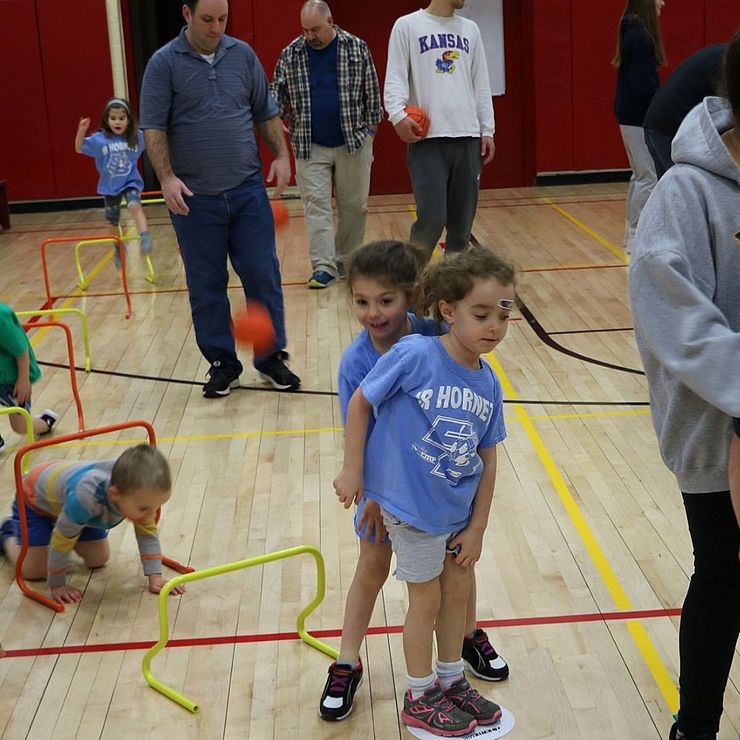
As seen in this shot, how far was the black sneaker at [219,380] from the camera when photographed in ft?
17.6

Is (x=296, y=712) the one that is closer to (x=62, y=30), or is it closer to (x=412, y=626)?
(x=412, y=626)

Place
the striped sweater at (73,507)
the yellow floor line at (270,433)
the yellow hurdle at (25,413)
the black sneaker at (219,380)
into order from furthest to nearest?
the black sneaker at (219,380)
the yellow floor line at (270,433)
the yellow hurdle at (25,413)
the striped sweater at (73,507)

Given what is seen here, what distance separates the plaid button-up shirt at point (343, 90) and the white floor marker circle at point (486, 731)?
5.49m

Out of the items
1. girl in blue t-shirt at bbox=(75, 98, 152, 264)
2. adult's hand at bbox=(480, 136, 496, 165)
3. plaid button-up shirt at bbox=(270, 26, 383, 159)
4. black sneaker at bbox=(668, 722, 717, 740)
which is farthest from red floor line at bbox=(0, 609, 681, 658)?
girl in blue t-shirt at bbox=(75, 98, 152, 264)

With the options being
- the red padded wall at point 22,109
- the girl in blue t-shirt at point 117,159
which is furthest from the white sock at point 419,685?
the red padded wall at point 22,109

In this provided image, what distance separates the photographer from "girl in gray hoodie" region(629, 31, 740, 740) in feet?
6.13

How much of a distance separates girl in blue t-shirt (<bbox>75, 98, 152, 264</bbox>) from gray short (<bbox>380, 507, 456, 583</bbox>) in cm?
626

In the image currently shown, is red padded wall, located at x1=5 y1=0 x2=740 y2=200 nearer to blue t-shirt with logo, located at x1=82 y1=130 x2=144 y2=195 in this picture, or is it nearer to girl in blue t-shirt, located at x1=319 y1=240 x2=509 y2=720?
blue t-shirt with logo, located at x1=82 y1=130 x2=144 y2=195

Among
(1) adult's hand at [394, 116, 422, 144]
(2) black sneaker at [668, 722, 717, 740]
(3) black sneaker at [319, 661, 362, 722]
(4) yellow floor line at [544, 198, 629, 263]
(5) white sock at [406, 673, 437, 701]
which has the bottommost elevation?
(4) yellow floor line at [544, 198, 629, 263]

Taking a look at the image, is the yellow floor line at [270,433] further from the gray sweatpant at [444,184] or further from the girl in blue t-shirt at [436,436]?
the girl in blue t-shirt at [436,436]

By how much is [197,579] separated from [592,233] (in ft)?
22.7

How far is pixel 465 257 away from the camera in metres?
2.39

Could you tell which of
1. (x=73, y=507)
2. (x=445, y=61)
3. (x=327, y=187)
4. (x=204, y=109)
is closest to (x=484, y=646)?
(x=73, y=507)

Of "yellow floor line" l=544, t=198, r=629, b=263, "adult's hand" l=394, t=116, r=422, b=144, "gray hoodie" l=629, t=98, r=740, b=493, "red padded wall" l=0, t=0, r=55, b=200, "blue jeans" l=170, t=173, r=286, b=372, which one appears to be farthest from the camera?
"red padded wall" l=0, t=0, r=55, b=200
